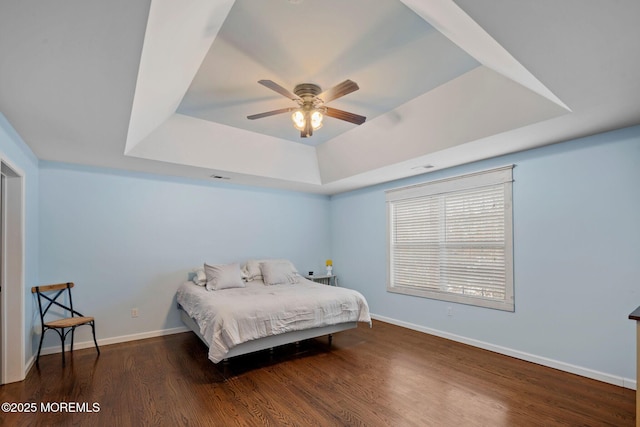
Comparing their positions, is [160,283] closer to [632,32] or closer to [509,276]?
[509,276]

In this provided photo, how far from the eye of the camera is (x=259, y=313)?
3.24 meters

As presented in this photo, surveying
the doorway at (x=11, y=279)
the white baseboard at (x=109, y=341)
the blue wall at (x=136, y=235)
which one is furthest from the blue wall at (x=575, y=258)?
the doorway at (x=11, y=279)

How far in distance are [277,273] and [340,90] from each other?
3.01 m

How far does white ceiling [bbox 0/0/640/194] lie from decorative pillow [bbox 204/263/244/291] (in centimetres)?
137

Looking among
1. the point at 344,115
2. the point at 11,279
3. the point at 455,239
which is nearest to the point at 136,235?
the point at 11,279

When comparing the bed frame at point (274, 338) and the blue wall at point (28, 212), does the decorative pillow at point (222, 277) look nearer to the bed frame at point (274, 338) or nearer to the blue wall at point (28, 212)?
the bed frame at point (274, 338)

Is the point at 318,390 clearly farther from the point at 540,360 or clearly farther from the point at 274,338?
the point at 540,360

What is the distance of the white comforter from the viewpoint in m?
3.02

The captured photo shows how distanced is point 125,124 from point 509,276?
13.6 ft

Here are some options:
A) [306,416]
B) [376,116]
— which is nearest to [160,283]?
[306,416]

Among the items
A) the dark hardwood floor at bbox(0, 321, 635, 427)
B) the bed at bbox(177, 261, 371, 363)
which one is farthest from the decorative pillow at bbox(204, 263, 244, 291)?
the dark hardwood floor at bbox(0, 321, 635, 427)

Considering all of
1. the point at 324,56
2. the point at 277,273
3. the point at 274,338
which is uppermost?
the point at 324,56

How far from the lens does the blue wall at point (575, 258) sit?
2.81m

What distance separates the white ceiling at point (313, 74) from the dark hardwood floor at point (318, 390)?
227 cm
